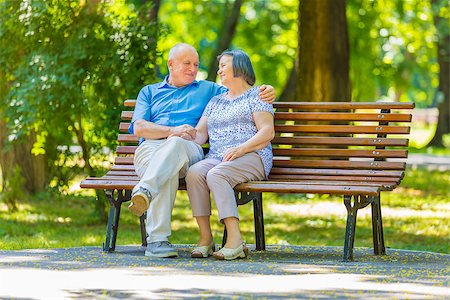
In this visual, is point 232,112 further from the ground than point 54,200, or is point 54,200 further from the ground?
point 232,112

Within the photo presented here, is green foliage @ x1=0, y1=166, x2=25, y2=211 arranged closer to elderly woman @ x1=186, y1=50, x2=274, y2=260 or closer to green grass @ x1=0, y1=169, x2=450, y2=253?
green grass @ x1=0, y1=169, x2=450, y2=253

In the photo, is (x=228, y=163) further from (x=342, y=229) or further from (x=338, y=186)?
(x=342, y=229)

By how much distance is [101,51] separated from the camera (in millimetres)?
11312

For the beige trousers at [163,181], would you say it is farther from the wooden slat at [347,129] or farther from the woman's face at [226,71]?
the wooden slat at [347,129]

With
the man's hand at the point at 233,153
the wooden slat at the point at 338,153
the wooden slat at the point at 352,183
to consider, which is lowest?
the wooden slat at the point at 352,183

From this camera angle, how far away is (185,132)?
8383 mm

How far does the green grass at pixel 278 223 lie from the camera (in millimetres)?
10531

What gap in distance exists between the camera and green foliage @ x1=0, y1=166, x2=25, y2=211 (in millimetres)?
13031

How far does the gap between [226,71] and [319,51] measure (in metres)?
6.41

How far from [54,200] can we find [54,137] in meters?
2.07

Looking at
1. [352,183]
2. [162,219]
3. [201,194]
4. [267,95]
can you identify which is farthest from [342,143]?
[162,219]

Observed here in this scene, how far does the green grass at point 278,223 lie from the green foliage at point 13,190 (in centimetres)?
11

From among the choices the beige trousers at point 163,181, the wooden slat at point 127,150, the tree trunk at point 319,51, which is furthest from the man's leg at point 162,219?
the tree trunk at point 319,51

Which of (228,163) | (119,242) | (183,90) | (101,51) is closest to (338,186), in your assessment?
(228,163)
